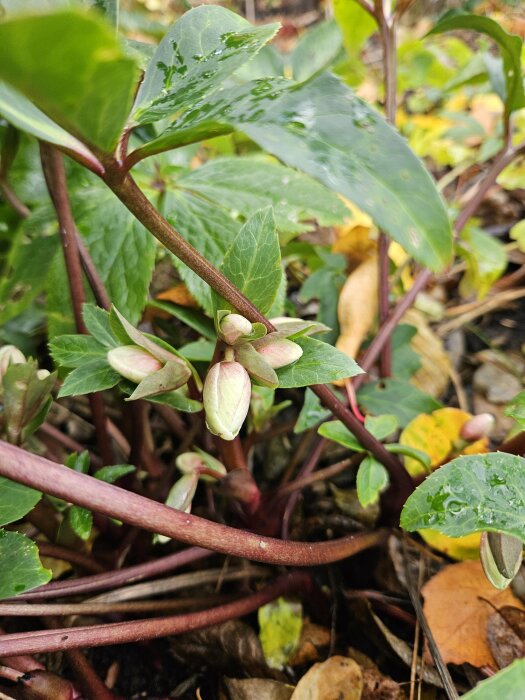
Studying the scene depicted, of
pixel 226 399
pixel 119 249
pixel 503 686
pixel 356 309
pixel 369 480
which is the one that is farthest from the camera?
pixel 356 309

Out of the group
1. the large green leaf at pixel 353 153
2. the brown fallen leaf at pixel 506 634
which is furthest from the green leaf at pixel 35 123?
the brown fallen leaf at pixel 506 634

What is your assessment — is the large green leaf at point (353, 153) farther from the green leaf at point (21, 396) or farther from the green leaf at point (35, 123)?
the green leaf at point (21, 396)

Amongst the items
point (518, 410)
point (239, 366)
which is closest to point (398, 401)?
point (518, 410)

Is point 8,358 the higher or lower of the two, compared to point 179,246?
lower

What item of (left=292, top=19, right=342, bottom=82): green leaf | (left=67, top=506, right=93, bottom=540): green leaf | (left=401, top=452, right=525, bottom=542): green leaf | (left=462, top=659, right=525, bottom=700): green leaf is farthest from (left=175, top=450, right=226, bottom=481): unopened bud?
(left=292, top=19, right=342, bottom=82): green leaf

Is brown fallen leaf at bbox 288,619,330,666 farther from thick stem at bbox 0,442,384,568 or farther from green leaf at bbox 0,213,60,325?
green leaf at bbox 0,213,60,325

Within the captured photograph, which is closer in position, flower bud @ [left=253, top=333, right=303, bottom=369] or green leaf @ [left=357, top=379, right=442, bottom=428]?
flower bud @ [left=253, top=333, right=303, bottom=369]

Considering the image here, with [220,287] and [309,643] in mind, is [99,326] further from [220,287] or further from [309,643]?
[309,643]
